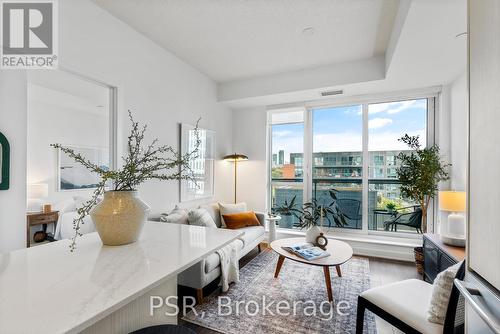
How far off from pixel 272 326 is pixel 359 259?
6.67ft

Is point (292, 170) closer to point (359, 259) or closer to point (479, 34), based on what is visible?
point (359, 259)

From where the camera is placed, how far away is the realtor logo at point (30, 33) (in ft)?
5.83

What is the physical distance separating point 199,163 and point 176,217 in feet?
3.89

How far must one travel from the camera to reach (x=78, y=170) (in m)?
2.23

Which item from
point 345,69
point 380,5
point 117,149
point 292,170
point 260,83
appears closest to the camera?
point 380,5

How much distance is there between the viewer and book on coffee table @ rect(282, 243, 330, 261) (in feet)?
7.90

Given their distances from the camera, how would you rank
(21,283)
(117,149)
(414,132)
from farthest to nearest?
(414,132) → (117,149) → (21,283)

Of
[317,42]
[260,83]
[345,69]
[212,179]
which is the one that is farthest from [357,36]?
[212,179]

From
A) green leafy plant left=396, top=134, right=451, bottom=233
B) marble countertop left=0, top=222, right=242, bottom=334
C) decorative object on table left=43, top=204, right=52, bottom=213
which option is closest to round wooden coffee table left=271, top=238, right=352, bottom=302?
green leafy plant left=396, top=134, right=451, bottom=233

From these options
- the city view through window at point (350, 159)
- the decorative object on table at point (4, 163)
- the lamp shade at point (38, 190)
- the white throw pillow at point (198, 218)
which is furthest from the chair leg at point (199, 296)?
the city view through window at point (350, 159)

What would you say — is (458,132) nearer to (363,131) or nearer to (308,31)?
(363,131)

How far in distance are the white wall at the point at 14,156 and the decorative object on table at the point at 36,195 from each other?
0.14 meters

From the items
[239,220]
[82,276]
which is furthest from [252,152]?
[82,276]

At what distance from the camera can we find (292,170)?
4.44m
